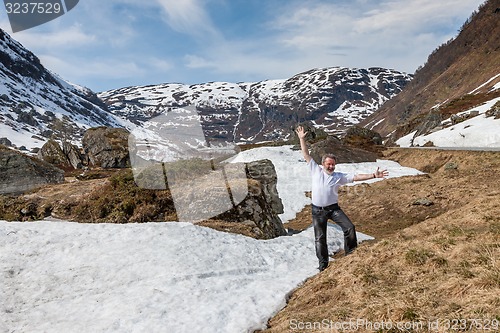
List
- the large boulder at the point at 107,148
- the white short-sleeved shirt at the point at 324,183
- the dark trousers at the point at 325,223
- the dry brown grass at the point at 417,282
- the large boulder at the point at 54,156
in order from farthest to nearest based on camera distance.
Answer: the large boulder at the point at 54,156, the large boulder at the point at 107,148, the dark trousers at the point at 325,223, the white short-sleeved shirt at the point at 324,183, the dry brown grass at the point at 417,282

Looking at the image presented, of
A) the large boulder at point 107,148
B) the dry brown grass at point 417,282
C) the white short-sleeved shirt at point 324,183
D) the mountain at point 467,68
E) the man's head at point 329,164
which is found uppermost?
the mountain at point 467,68

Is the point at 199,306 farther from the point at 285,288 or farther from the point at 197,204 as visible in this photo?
the point at 197,204

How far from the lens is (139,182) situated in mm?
17484

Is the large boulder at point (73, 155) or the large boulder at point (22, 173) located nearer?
the large boulder at point (22, 173)

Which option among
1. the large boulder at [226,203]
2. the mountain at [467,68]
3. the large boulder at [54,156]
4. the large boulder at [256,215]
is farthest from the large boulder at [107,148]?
the mountain at [467,68]

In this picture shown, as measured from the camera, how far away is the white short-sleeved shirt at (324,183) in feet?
32.8

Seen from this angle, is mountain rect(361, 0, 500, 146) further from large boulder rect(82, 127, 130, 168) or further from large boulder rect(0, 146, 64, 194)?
large boulder rect(0, 146, 64, 194)

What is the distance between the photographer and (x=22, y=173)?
26047 millimetres

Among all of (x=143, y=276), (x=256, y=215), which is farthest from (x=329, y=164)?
(x=256, y=215)

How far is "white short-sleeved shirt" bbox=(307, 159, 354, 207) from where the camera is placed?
998 centimetres

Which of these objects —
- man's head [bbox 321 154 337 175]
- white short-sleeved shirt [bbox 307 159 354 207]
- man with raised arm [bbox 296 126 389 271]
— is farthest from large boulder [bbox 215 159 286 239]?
man's head [bbox 321 154 337 175]

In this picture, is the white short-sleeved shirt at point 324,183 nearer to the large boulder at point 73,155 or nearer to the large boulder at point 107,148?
the large boulder at point 107,148

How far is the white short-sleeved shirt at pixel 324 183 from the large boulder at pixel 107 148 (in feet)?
156

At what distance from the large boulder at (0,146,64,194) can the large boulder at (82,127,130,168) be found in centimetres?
2577
